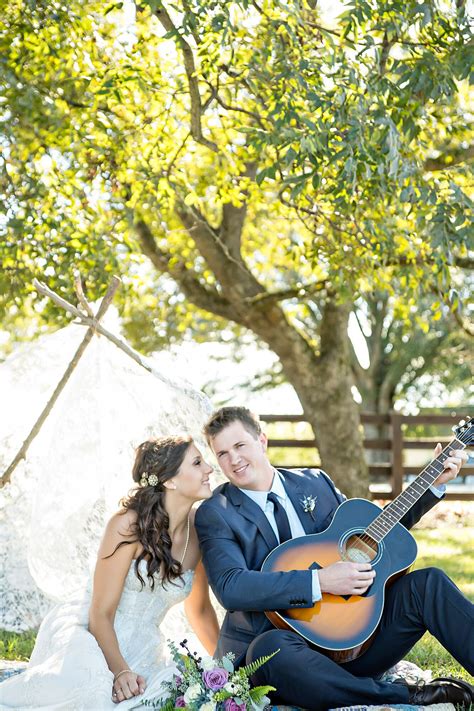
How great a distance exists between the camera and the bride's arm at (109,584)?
157 inches

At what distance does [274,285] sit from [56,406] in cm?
1399

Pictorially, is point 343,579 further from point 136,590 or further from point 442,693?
point 136,590

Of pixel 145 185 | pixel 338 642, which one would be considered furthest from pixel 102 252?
pixel 338 642

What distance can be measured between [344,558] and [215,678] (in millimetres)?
876

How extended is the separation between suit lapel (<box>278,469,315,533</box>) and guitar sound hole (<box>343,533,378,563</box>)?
0.67 ft

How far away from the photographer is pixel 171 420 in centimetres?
505

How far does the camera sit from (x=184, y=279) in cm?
1052

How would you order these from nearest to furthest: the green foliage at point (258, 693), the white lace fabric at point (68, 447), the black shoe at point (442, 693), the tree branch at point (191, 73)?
1. the green foliage at point (258, 693)
2. the black shoe at point (442, 693)
3. the white lace fabric at point (68, 447)
4. the tree branch at point (191, 73)

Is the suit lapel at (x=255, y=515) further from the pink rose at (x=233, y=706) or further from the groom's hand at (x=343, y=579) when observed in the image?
the pink rose at (x=233, y=706)

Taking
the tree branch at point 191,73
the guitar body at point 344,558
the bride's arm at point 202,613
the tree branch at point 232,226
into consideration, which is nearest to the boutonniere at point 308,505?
the guitar body at point 344,558

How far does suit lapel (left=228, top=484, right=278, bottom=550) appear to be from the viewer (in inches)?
159

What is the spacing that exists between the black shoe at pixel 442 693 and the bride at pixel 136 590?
39.6 inches

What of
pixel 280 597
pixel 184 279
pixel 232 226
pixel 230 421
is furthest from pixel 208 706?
pixel 184 279

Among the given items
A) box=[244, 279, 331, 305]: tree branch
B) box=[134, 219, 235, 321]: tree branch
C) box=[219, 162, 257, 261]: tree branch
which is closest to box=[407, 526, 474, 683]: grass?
box=[244, 279, 331, 305]: tree branch
